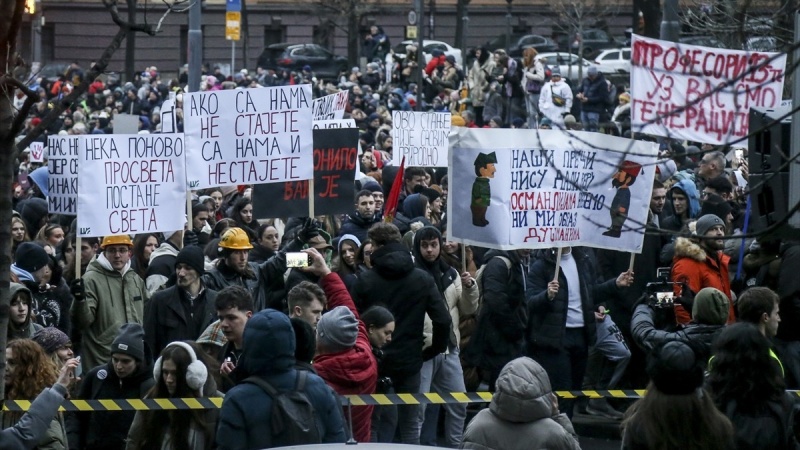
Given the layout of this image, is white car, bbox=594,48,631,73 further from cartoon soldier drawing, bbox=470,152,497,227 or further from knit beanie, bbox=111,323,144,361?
knit beanie, bbox=111,323,144,361

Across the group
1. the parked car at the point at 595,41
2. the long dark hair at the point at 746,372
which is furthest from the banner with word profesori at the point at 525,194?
the parked car at the point at 595,41

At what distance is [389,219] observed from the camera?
12.0 metres

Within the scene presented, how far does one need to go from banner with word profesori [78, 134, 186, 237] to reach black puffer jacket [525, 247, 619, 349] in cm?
278

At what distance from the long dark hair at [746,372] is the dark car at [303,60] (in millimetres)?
38900

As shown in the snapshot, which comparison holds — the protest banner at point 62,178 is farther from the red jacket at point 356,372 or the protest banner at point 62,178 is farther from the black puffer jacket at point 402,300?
the red jacket at point 356,372

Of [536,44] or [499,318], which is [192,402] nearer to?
[499,318]

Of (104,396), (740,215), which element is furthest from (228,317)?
(740,215)

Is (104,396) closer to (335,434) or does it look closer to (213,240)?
(335,434)

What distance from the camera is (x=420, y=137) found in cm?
1557

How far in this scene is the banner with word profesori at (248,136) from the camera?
11.5 metres

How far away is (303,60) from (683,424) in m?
40.5

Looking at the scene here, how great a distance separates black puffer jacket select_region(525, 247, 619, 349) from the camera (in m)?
10.1

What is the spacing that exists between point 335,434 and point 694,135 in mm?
5141

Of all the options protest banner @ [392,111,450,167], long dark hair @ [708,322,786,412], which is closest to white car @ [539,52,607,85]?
protest banner @ [392,111,450,167]
